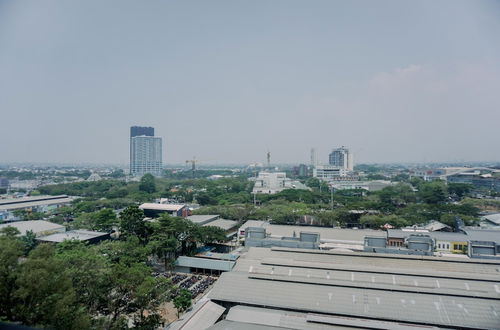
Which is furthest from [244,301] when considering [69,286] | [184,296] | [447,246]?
[447,246]

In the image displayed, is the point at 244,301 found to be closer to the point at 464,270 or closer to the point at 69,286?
the point at 69,286

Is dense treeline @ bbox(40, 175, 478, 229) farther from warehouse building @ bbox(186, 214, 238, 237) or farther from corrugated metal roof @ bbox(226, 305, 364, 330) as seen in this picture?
corrugated metal roof @ bbox(226, 305, 364, 330)

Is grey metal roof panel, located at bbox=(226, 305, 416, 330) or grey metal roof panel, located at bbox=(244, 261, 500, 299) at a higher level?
grey metal roof panel, located at bbox=(244, 261, 500, 299)

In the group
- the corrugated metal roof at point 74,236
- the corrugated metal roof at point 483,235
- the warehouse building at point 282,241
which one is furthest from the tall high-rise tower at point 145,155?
the corrugated metal roof at point 483,235

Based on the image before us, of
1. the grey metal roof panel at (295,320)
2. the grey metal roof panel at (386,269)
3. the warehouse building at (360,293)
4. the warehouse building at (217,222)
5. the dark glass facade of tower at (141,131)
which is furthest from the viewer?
the dark glass facade of tower at (141,131)

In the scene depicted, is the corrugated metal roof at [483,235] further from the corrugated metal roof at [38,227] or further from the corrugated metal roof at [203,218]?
the corrugated metal roof at [38,227]

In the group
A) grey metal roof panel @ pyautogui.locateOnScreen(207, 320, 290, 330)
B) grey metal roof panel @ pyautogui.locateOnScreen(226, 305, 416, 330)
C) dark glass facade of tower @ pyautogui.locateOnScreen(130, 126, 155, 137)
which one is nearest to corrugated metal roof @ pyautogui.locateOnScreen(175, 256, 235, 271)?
grey metal roof panel @ pyautogui.locateOnScreen(226, 305, 416, 330)

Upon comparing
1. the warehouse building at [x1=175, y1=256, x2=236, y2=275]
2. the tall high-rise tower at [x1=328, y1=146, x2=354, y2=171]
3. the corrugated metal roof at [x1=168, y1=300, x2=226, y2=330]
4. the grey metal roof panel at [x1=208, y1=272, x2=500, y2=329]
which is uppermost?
the tall high-rise tower at [x1=328, y1=146, x2=354, y2=171]

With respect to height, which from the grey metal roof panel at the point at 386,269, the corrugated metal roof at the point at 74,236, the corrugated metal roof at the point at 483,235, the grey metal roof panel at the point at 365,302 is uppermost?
the grey metal roof panel at the point at 386,269
